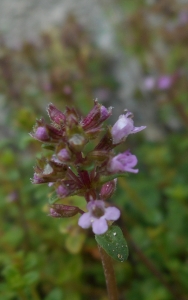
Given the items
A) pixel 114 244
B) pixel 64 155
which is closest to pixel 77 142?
pixel 64 155

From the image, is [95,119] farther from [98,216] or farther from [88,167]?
[98,216]

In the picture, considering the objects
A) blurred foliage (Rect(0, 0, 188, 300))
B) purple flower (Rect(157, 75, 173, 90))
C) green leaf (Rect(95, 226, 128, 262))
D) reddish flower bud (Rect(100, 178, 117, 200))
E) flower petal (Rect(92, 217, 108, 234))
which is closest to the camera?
flower petal (Rect(92, 217, 108, 234))

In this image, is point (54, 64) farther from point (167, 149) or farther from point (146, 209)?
point (146, 209)

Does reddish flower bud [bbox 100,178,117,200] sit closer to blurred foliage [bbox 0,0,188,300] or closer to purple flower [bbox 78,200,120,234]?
purple flower [bbox 78,200,120,234]

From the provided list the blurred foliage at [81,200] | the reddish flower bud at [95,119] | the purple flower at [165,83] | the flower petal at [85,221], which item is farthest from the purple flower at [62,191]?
the purple flower at [165,83]

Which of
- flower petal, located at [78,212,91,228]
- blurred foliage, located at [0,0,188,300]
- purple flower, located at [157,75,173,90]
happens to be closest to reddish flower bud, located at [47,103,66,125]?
flower petal, located at [78,212,91,228]

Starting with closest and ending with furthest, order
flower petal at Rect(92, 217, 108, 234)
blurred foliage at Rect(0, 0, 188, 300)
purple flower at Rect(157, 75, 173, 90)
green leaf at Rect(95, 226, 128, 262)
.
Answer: flower petal at Rect(92, 217, 108, 234)
green leaf at Rect(95, 226, 128, 262)
blurred foliage at Rect(0, 0, 188, 300)
purple flower at Rect(157, 75, 173, 90)

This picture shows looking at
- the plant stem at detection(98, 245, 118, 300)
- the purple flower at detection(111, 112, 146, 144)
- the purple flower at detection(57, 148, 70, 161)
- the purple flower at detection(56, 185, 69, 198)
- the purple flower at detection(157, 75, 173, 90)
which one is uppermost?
the purple flower at detection(157, 75, 173, 90)
